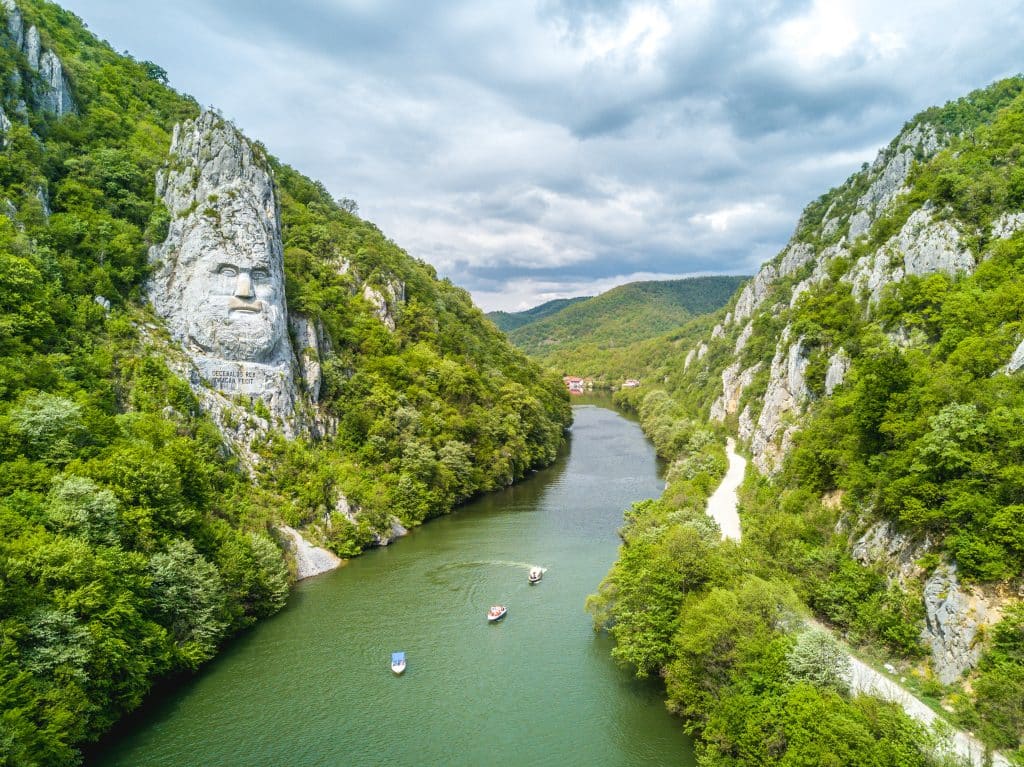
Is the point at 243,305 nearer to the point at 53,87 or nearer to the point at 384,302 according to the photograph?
the point at 384,302

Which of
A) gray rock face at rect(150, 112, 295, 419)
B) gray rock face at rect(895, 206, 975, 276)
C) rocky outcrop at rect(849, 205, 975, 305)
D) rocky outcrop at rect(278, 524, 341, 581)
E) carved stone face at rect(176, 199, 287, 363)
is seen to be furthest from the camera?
carved stone face at rect(176, 199, 287, 363)

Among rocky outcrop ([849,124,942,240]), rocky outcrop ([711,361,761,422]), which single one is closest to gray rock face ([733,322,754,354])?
rocky outcrop ([711,361,761,422])

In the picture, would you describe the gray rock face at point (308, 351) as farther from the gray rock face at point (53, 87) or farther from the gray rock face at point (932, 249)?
the gray rock face at point (932, 249)

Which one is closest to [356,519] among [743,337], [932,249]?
[932,249]

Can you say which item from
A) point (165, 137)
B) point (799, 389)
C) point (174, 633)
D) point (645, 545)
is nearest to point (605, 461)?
point (799, 389)

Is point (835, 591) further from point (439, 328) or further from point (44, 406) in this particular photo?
point (439, 328)

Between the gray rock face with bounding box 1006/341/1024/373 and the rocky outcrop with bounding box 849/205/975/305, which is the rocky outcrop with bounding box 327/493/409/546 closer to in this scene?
the gray rock face with bounding box 1006/341/1024/373
